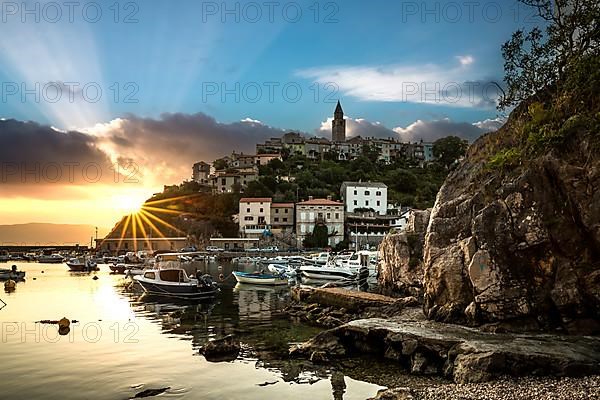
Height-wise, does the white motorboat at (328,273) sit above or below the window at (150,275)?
below

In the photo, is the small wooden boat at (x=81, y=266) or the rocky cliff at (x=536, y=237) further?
the small wooden boat at (x=81, y=266)

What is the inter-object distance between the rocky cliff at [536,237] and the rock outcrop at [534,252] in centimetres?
4

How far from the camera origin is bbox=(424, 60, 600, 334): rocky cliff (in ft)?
65.5

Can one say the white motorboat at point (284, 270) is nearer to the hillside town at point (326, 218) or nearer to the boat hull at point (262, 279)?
the boat hull at point (262, 279)

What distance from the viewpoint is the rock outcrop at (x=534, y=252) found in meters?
19.9

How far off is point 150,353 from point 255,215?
90055 mm

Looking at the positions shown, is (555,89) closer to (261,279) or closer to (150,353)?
(150,353)

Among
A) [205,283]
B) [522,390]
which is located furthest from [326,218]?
[522,390]

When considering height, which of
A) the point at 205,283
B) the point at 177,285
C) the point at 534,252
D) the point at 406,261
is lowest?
the point at 177,285

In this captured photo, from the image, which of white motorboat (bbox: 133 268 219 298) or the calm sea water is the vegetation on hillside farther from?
white motorboat (bbox: 133 268 219 298)

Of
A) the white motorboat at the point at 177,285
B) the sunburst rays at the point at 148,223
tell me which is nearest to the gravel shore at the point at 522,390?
the white motorboat at the point at 177,285

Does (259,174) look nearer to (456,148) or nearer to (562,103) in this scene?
(456,148)

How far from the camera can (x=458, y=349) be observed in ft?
58.3

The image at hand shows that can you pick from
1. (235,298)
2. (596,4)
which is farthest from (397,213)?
(596,4)
